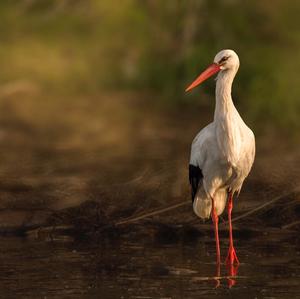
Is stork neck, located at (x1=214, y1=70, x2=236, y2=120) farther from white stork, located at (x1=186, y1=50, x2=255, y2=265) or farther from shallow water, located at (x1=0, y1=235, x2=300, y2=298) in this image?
shallow water, located at (x1=0, y1=235, x2=300, y2=298)

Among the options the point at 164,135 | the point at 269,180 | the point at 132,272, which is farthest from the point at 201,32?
the point at 132,272

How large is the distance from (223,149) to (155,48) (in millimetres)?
8438

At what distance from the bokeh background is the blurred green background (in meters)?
0.02

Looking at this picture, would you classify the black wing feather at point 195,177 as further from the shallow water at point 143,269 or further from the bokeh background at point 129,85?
the bokeh background at point 129,85

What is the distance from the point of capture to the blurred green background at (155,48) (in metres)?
15.6

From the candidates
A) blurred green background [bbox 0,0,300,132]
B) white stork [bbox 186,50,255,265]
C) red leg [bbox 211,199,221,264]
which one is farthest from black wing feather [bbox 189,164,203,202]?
blurred green background [bbox 0,0,300,132]

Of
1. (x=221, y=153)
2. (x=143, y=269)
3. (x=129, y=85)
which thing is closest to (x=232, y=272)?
(x=143, y=269)

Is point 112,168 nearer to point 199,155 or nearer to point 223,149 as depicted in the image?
point 199,155

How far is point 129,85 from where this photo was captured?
17.7 metres

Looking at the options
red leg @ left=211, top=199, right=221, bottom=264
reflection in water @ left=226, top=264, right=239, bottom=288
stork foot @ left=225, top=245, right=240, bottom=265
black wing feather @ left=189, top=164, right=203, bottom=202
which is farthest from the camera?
black wing feather @ left=189, top=164, right=203, bottom=202

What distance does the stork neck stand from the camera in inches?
353

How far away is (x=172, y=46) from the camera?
1698 centimetres

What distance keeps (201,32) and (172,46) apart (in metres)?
0.56

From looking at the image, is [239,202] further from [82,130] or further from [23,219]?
[82,130]
